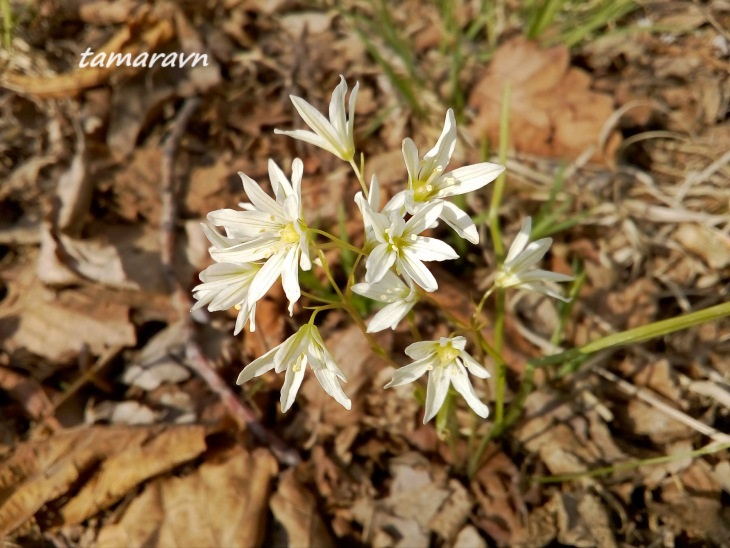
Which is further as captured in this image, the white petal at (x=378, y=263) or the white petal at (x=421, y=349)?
the white petal at (x=421, y=349)

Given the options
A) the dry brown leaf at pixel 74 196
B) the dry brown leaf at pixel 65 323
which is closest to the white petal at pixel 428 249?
the dry brown leaf at pixel 65 323

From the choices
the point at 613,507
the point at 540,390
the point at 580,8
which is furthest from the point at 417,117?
the point at 613,507

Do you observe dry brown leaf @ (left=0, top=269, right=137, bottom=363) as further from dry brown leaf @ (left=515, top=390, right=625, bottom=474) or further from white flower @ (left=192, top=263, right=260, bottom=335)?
dry brown leaf @ (left=515, top=390, right=625, bottom=474)

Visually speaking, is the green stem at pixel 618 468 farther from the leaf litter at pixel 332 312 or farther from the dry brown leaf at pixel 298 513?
the dry brown leaf at pixel 298 513

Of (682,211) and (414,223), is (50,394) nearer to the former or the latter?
(414,223)

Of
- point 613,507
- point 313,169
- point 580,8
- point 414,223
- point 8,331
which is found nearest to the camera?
point 414,223

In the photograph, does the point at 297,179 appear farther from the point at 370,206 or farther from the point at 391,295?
the point at 391,295
